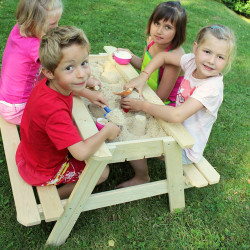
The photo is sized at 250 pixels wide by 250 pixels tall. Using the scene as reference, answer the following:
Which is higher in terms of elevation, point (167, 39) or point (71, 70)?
point (71, 70)

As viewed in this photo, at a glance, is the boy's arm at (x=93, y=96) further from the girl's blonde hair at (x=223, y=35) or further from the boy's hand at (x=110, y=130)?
the girl's blonde hair at (x=223, y=35)

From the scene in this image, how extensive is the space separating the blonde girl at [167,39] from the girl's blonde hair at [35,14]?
2.91ft

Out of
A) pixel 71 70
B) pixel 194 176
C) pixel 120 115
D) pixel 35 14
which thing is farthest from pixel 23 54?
pixel 194 176

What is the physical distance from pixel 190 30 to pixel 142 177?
16.1ft

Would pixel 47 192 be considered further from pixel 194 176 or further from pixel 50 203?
pixel 194 176

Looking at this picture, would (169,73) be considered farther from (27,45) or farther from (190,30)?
(190,30)

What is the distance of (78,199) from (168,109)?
874 mm

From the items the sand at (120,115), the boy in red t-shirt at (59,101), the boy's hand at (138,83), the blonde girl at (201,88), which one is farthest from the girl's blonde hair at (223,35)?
the boy in red t-shirt at (59,101)

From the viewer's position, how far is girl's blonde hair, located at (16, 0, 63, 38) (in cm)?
223

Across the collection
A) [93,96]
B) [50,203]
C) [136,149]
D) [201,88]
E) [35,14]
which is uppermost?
[35,14]

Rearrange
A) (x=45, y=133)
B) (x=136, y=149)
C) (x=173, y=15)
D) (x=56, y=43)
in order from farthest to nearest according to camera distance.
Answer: (x=173, y=15) < (x=136, y=149) < (x=45, y=133) < (x=56, y=43)

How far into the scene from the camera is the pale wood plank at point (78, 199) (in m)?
1.78

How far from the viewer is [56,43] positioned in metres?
1.63

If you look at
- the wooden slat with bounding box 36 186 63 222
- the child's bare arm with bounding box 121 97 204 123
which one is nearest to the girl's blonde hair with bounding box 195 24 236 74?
the child's bare arm with bounding box 121 97 204 123
